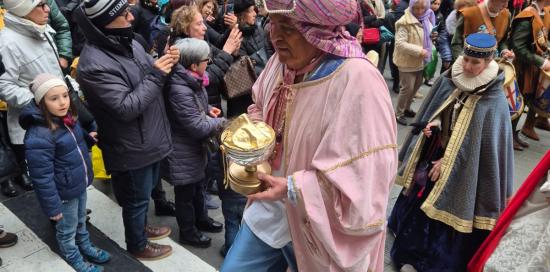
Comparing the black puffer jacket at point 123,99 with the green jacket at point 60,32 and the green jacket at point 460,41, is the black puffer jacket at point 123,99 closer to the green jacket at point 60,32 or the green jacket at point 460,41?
the green jacket at point 60,32

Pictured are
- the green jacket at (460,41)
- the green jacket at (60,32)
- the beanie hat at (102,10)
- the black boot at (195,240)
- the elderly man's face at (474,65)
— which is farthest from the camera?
the green jacket at (460,41)

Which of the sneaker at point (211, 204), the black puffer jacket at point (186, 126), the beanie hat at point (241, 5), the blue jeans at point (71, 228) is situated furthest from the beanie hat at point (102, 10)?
the sneaker at point (211, 204)

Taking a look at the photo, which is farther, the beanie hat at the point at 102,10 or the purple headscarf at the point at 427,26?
the purple headscarf at the point at 427,26

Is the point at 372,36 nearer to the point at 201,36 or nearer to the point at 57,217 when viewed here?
the point at 201,36

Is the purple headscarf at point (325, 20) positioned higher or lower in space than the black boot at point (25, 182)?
higher

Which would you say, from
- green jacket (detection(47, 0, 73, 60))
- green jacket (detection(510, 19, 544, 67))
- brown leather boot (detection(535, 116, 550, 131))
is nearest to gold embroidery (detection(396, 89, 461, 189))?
green jacket (detection(510, 19, 544, 67))

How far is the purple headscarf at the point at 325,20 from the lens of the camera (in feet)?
5.42

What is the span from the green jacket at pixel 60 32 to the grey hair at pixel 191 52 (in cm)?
196

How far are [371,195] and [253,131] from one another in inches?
19.9

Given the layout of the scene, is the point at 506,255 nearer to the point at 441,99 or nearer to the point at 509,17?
the point at 441,99

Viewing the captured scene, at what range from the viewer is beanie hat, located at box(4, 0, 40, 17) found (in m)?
3.46

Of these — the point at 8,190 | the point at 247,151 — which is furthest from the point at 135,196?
the point at 247,151

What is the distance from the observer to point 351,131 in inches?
66.5

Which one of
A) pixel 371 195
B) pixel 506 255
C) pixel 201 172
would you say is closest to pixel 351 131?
pixel 371 195
